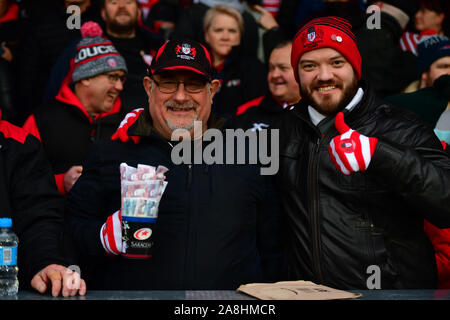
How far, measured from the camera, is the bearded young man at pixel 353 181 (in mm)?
3131

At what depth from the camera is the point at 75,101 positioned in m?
5.50

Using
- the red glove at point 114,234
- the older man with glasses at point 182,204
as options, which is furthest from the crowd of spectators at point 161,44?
the red glove at point 114,234

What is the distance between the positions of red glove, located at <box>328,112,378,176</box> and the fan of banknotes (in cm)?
86

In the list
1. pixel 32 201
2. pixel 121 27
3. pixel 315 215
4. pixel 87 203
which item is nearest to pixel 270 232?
pixel 315 215

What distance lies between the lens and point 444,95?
456cm

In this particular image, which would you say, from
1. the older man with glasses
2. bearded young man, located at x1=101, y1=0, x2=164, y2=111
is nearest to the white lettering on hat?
bearded young man, located at x1=101, y1=0, x2=164, y2=111

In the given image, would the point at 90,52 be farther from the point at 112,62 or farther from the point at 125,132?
the point at 125,132

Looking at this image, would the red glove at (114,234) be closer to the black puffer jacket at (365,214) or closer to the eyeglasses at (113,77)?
the black puffer jacket at (365,214)

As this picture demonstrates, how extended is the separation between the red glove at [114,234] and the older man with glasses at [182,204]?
1.4 inches

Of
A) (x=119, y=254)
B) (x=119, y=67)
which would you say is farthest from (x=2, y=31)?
(x=119, y=254)

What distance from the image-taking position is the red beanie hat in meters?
3.56

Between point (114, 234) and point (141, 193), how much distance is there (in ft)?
1.01

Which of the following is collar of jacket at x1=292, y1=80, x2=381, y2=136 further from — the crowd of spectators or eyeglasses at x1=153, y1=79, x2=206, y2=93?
the crowd of spectators

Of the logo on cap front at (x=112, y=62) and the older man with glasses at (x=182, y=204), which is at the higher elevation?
the logo on cap front at (x=112, y=62)
